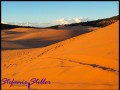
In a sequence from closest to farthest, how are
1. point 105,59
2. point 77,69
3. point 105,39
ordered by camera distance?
point 77,69 → point 105,59 → point 105,39

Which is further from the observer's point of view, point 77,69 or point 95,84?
point 77,69

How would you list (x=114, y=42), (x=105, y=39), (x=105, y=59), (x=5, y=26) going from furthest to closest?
(x=5, y=26) → (x=105, y=39) → (x=114, y=42) → (x=105, y=59)

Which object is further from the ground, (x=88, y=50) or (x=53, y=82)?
(x=88, y=50)

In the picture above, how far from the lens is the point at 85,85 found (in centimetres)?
551

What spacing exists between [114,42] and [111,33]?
3.69 ft

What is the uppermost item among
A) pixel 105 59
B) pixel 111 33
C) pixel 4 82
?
pixel 111 33

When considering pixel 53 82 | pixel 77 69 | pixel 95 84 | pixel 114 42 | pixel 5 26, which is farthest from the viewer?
pixel 5 26

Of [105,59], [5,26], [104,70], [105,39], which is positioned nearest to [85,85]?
[104,70]

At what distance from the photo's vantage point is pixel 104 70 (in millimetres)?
6090

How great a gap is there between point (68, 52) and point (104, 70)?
2.94m

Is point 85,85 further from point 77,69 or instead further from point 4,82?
point 4,82

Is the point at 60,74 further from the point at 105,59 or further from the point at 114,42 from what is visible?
Answer: the point at 114,42

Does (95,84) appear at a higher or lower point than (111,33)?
lower

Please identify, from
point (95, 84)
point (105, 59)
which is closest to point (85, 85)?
point (95, 84)
